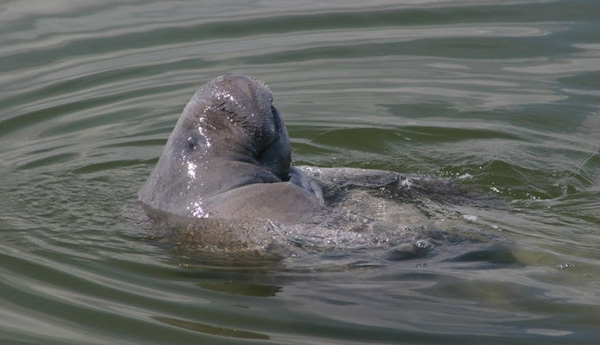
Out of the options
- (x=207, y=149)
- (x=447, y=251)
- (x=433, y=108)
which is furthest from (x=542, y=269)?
(x=433, y=108)

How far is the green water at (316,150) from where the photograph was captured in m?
6.61

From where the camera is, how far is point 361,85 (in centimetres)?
1180

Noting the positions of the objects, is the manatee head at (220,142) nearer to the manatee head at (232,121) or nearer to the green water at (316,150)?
the manatee head at (232,121)

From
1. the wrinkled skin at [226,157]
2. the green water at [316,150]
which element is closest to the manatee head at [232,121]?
the wrinkled skin at [226,157]

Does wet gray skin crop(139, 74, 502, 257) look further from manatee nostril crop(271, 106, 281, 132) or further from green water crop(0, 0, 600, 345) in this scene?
green water crop(0, 0, 600, 345)

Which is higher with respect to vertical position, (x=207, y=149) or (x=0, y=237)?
(x=207, y=149)

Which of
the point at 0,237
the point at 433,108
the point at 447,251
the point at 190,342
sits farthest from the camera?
the point at 433,108

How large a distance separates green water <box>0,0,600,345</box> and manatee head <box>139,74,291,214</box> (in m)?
0.42

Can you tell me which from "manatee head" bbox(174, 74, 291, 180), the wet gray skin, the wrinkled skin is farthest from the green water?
"manatee head" bbox(174, 74, 291, 180)

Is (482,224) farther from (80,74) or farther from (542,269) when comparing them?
(80,74)

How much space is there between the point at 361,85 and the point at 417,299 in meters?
5.27

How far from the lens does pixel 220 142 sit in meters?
7.57

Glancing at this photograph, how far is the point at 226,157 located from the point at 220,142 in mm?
102

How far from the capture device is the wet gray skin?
7.28 m
